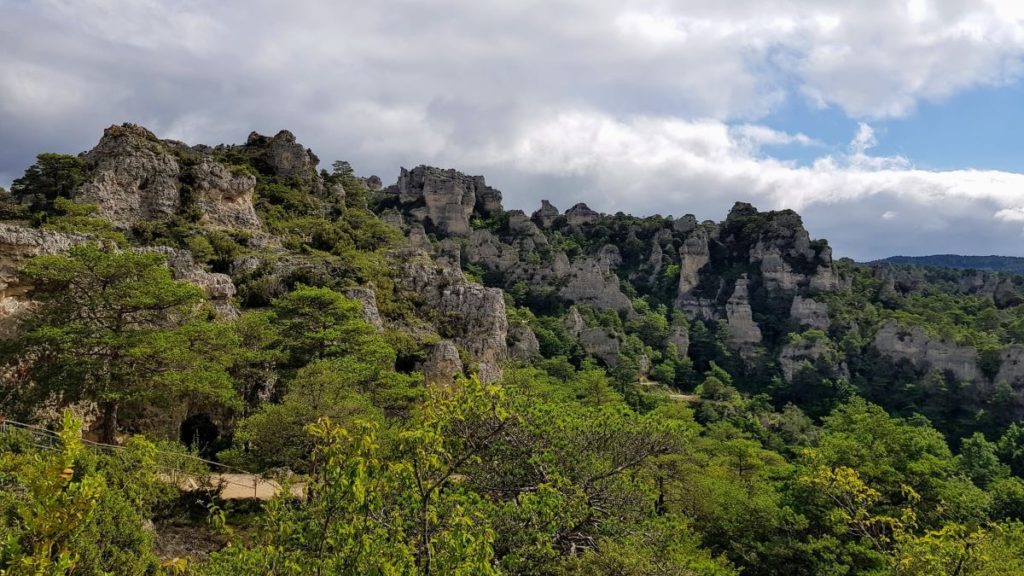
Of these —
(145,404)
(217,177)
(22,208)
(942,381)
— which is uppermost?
(217,177)

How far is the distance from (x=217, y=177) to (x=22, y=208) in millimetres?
8906

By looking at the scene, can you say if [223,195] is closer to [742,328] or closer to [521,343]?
[521,343]

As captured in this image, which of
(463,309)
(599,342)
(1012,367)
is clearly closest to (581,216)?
(599,342)

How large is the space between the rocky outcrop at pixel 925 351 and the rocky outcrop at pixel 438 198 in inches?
2012

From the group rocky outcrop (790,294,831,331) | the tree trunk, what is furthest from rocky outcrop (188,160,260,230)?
rocky outcrop (790,294,831,331)

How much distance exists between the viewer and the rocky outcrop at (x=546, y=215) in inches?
3639

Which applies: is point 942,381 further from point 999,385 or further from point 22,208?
point 22,208

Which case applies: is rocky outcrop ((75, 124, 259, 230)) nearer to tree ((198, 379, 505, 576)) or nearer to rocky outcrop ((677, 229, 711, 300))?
tree ((198, 379, 505, 576))

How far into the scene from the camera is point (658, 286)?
81000 mm

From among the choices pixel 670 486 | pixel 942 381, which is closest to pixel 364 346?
pixel 670 486

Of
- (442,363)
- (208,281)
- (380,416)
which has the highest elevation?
(208,281)

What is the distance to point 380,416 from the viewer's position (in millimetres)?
16141

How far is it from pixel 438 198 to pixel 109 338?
68239mm

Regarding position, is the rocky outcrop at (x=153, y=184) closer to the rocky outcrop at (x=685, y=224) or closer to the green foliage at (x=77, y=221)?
the green foliage at (x=77, y=221)
